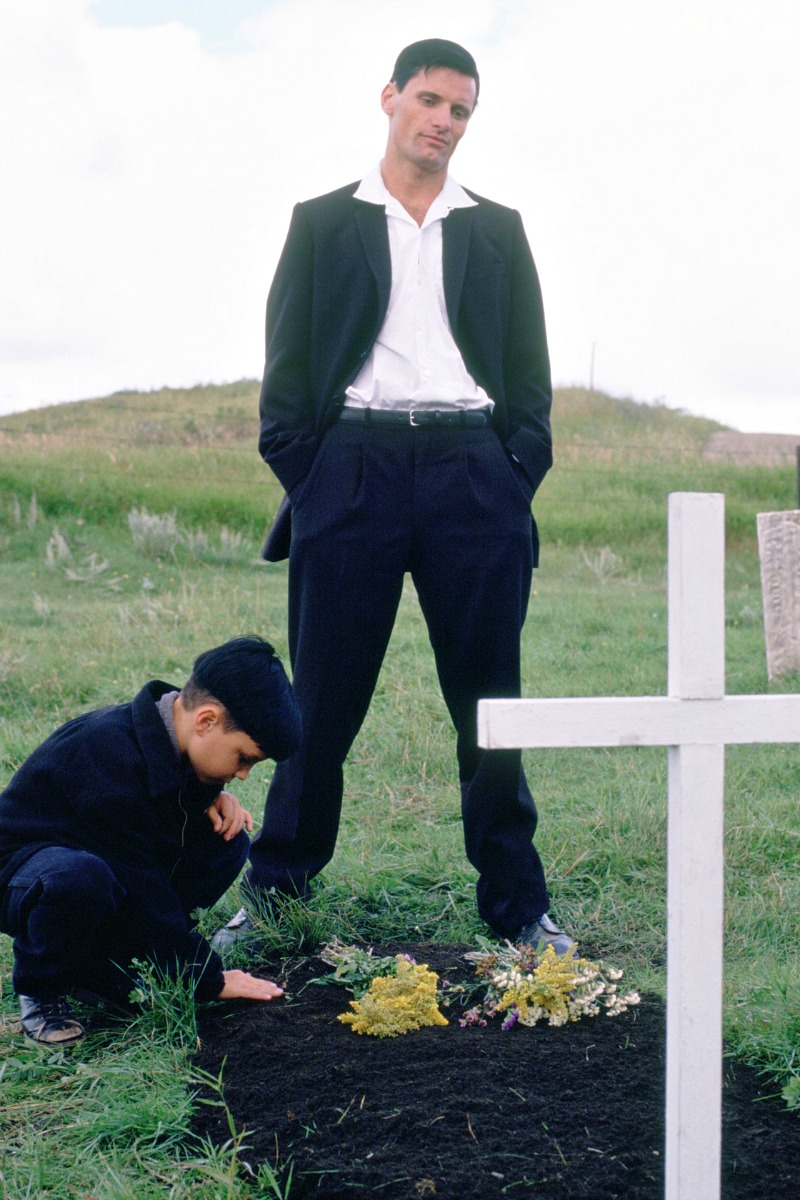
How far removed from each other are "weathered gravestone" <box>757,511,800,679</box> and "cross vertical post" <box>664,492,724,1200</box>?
5.35m

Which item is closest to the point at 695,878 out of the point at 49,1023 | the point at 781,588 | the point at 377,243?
the point at 49,1023

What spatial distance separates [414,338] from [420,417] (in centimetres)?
23

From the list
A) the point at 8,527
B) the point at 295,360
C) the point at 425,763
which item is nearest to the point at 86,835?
the point at 295,360

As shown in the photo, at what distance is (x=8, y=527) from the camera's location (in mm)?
11969

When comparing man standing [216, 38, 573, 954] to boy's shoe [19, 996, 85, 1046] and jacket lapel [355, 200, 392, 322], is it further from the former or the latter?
boy's shoe [19, 996, 85, 1046]

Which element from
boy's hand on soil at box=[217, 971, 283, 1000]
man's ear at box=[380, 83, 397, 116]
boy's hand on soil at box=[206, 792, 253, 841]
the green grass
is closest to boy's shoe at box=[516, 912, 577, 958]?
the green grass

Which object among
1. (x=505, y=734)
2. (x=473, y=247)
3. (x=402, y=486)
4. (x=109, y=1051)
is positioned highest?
(x=473, y=247)

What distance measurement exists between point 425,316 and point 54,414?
1695 centimetres

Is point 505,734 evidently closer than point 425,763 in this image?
Yes

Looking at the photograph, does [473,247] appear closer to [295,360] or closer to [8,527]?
[295,360]

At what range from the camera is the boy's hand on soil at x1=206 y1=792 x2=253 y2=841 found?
3.06 m

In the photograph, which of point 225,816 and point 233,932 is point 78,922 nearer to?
point 225,816

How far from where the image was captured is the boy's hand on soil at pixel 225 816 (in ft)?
10.1

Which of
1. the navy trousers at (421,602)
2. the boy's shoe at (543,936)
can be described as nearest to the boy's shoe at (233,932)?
the navy trousers at (421,602)
